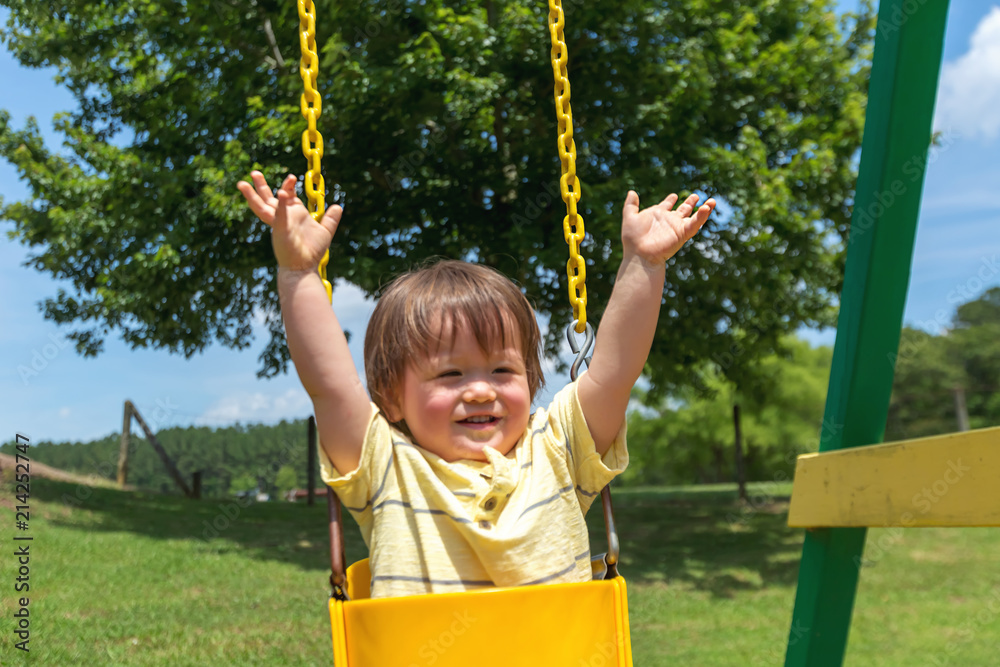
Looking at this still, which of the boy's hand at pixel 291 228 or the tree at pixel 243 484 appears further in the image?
the tree at pixel 243 484

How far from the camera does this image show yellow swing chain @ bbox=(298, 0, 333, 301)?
5.79 ft

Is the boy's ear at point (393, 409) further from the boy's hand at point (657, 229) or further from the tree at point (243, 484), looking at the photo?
the tree at point (243, 484)

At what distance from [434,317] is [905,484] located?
123 cm

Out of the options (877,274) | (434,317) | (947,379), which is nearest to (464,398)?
(434,317)

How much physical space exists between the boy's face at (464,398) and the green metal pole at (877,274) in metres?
1.21

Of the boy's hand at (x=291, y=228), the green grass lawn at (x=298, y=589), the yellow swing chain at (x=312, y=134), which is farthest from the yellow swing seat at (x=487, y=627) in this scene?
the green grass lawn at (x=298, y=589)

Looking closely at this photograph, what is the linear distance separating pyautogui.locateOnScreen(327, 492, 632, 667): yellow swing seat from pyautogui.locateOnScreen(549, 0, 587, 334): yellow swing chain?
669 millimetres

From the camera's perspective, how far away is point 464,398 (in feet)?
5.67

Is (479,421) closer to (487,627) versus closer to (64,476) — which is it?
(487,627)

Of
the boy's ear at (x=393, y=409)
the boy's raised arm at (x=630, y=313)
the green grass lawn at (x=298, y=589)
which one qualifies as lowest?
the green grass lawn at (x=298, y=589)

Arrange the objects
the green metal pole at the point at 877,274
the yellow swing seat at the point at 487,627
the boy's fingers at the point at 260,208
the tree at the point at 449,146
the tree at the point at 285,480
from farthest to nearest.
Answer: the tree at the point at 285,480 < the tree at the point at 449,146 < the green metal pole at the point at 877,274 < the boy's fingers at the point at 260,208 < the yellow swing seat at the point at 487,627

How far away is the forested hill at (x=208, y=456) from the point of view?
12688mm

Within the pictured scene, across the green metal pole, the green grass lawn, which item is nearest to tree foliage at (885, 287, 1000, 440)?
the green grass lawn

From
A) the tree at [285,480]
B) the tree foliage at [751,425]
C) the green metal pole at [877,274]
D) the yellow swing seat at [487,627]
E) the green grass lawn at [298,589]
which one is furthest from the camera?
the tree foliage at [751,425]
